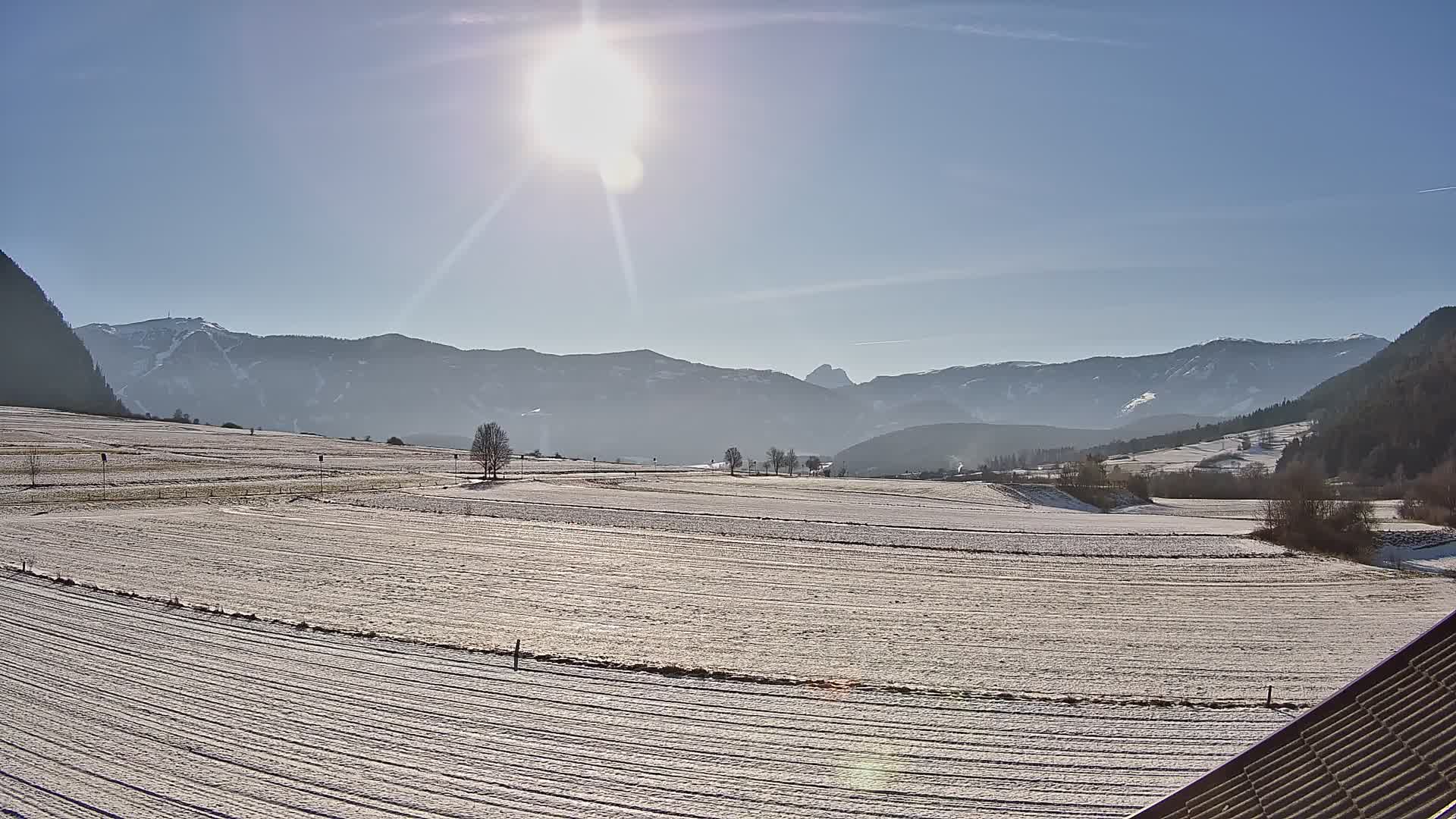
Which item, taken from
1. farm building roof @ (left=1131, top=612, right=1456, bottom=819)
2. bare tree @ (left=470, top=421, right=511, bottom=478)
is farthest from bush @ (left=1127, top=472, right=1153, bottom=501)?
farm building roof @ (left=1131, top=612, right=1456, bottom=819)

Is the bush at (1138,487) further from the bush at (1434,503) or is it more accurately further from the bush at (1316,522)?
the bush at (1316,522)

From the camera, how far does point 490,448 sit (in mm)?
96500

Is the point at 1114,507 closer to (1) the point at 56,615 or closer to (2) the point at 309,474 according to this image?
(2) the point at 309,474

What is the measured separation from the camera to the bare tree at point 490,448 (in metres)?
95.9

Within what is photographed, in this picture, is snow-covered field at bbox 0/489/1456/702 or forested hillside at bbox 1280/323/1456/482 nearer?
snow-covered field at bbox 0/489/1456/702

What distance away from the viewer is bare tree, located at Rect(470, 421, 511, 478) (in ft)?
315

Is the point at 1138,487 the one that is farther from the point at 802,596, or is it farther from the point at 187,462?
the point at 187,462

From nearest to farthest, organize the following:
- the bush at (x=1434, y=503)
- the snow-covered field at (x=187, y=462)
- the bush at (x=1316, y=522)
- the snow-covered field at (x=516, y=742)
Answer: the snow-covered field at (x=516, y=742) → the bush at (x=1316, y=522) → the snow-covered field at (x=187, y=462) → the bush at (x=1434, y=503)

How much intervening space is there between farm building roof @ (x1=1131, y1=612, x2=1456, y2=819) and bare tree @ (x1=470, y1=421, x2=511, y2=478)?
3666 inches

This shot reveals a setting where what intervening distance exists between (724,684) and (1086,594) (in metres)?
21.5

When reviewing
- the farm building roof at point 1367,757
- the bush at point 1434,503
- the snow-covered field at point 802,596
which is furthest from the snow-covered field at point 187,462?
the bush at point 1434,503

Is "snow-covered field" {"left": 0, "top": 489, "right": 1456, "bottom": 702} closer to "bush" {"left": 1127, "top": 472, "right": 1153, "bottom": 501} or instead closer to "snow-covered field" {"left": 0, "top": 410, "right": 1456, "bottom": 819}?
"snow-covered field" {"left": 0, "top": 410, "right": 1456, "bottom": 819}

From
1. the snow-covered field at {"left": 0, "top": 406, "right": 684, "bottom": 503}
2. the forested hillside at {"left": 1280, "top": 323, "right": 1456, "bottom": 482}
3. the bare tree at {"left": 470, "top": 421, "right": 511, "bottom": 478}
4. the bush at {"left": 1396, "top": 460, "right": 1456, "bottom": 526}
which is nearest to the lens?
the snow-covered field at {"left": 0, "top": 406, "right": 684, "bottom": 503}

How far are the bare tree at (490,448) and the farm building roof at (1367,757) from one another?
9311cm
